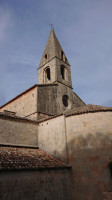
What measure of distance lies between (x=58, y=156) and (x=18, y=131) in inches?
150

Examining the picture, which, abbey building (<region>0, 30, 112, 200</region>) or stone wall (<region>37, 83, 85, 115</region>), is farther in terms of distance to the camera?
stone wall (<region>37, 83, 85, 115</region>)

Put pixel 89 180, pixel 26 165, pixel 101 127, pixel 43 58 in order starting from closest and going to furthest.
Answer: pixel 26 165, pixel 89 180, pixel 101 127, pixel 43 58

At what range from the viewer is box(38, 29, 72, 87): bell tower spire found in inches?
779

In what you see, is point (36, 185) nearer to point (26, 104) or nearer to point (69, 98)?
point (26, 104)

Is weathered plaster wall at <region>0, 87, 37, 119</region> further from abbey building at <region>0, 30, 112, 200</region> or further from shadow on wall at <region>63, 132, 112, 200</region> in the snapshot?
shadow on wall at <region>63, 132, 112, 200</region>

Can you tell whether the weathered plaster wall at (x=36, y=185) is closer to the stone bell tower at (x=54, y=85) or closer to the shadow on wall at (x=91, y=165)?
the shadow on wall at (x=91, y=165)

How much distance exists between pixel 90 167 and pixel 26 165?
4119 millimetres

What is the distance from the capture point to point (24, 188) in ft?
25.0

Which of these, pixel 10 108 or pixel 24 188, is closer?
pixel 24 188

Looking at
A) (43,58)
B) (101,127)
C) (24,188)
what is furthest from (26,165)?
(43,58)

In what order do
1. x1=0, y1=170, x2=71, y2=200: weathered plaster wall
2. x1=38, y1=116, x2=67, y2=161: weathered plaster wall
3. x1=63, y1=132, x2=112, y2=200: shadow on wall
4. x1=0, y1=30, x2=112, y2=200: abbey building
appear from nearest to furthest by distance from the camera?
x1=0, y1=170, x2=71, y2=200: weathered plaster wall
x1=0, y1=30, x2=112, y2=200: abbey building
x1=63, y1=132, x2=112, y2=200: shadow on wall
x1=38, y1=116, x2=67, y2=161: weathered plaster wall

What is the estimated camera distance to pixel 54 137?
1205 cm

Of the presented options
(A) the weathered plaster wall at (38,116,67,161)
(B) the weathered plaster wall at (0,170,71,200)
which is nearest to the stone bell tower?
(A) the weathered plaster wall at (38,116,67,161)

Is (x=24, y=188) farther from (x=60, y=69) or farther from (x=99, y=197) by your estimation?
(x=60, y=69)
